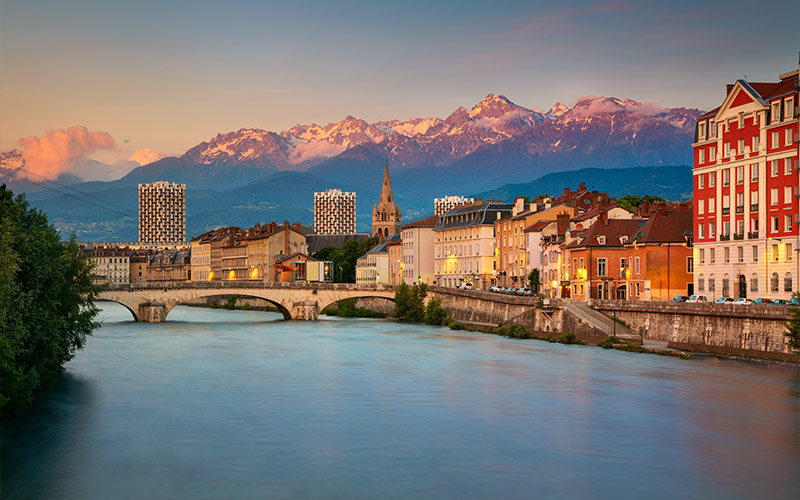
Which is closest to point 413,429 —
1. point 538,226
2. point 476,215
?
point 538,226

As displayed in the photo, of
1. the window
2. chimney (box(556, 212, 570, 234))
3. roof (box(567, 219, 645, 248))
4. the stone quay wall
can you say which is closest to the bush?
chimney (box(556, 212, 570, 234))

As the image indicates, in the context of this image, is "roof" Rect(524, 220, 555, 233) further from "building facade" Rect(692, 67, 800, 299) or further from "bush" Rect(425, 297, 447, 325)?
"building facade" Rect(692, 67, 800, 299)

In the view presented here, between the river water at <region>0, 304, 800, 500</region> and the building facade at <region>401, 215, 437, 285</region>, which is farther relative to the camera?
the building facade at <region>401, 215, 437, 285</region>

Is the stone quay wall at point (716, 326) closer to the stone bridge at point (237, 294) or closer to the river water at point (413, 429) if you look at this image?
the river water at point (413, 429)

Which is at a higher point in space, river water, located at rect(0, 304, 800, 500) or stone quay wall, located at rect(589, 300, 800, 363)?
stone quay wall, located at rect(589, 300, 800, 363)

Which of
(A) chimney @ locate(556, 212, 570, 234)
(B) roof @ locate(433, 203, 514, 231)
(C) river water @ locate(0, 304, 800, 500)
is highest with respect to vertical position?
(B) roof @ locate(433, 203, 514, 231)

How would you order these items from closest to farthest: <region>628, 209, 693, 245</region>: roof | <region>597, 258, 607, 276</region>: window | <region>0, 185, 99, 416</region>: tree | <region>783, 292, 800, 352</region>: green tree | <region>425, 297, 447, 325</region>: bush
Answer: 1. <region>0, 185, 99, 416</region>: tree
2. <region>783, 292, 800, 352</region>: green tree
3. <region>628, 209, 693, 245</region>: roof
4. <region>597, 258, 607, 276</region>: window
5. <region>425, 297, 447, 325</region>: bush

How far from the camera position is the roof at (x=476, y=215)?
109 meters

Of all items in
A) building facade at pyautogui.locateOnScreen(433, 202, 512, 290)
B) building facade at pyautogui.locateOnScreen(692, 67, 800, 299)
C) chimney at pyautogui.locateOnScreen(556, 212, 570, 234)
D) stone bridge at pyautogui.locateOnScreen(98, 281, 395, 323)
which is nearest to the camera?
building facade at pyautogui.locateOnScreen(692, 67, 800, 299)

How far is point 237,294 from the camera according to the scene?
9256 centimetres

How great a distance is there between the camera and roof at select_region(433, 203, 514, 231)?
358 ft

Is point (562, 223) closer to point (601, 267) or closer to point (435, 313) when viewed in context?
point (435, 313)

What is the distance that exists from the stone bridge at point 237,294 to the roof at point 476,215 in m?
18.6

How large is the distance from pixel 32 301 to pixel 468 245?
78.7 metres
